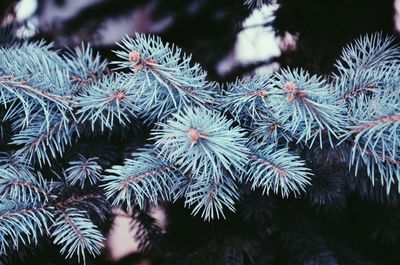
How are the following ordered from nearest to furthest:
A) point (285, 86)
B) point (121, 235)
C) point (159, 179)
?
point (285, 86) < point (159, 179) < point (121, 235)

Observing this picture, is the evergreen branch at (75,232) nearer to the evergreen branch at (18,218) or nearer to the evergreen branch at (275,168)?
the evergreen branch at (18,218)

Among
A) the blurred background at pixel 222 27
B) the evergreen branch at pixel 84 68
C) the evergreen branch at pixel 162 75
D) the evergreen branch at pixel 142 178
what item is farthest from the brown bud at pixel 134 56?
the blurred background at pixel 222 27

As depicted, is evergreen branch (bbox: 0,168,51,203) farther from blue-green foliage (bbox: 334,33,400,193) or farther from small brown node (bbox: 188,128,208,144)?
blue-green foliage (bbox: 334,33,400,193)

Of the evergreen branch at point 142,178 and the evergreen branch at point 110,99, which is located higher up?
the evergreen branch at point 110,99

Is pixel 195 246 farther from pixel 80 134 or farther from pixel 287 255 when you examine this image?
pixel 80 134

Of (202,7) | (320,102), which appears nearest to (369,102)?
(320,102)

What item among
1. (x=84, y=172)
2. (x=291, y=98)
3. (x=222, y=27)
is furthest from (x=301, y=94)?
(x=222, y=27)
